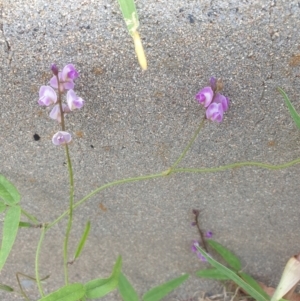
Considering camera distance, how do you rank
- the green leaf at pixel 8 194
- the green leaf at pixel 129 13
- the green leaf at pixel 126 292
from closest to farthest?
the green leaf at pixel 129 13 → the green leaf at pixel 8 194 → the green leaf at pixel 126 292

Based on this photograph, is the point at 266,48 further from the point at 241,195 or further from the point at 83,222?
the point at 83,222

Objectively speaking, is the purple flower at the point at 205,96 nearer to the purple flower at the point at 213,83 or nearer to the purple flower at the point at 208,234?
the purple flower at the point at 213,83

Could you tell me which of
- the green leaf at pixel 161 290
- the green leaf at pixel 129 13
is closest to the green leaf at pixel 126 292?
the green leaf at pixel 161 290

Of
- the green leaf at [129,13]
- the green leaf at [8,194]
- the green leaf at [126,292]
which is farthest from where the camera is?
the green leaf at [126,292]

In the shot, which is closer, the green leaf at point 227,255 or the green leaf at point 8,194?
the green leaf at point 8,194

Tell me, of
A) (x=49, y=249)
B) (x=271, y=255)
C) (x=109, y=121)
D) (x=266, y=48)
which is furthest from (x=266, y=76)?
(x=49, y=249)

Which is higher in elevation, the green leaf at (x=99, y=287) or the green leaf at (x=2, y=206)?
the green leaf at (x=2, y=206)

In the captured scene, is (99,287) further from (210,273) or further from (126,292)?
(210,273)
